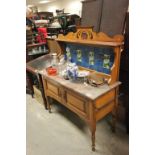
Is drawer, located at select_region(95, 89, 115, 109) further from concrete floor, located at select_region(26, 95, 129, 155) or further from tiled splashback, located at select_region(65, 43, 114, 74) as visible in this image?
concrete floor, located at select_region(26, 95, 129, 155)

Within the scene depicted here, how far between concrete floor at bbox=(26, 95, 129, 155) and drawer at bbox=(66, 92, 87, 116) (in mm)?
466

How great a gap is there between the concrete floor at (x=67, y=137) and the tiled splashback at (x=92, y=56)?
854 mm

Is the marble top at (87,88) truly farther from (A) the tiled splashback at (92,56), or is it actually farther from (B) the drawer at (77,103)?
(A) the tiled splashback at (92,56)

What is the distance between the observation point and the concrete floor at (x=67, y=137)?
5.84ft

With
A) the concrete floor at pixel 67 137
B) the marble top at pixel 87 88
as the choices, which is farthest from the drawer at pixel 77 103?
the concrete floor at pixel 67 137

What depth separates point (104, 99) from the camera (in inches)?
64.0

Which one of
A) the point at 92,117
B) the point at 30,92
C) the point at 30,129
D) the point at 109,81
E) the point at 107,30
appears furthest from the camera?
the point at 30,92

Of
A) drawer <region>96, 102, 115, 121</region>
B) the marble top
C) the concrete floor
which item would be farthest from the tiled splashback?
the concrete floor

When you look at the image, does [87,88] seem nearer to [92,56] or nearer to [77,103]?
[77,103]
